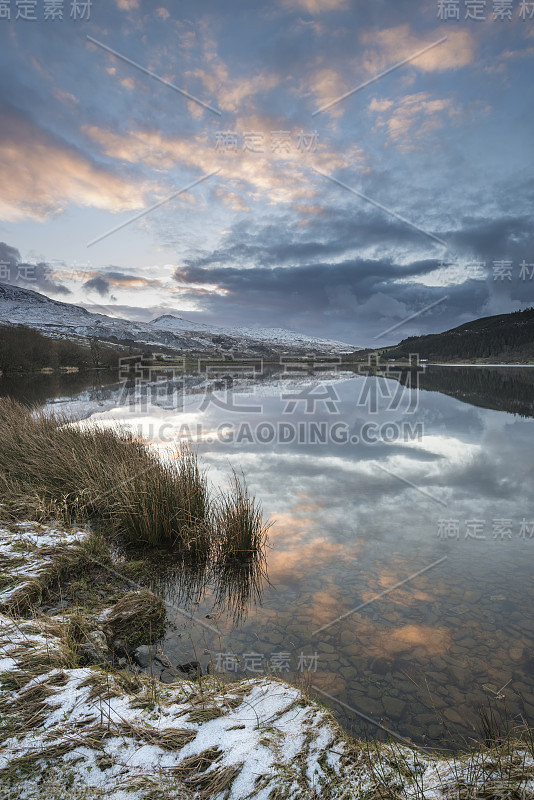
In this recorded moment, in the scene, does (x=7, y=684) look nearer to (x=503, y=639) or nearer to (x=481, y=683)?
(x=481, y=683)

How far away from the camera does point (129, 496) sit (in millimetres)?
7699

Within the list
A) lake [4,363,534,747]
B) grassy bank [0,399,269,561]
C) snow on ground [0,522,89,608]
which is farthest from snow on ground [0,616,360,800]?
grassy bank [0,399,269,561]

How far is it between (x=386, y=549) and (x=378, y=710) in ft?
12.3

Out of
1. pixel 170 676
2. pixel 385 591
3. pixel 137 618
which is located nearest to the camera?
pixel 170 676

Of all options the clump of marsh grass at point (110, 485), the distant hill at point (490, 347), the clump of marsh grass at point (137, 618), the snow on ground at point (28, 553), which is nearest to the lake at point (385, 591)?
the clump of marsh grass at point (137, 618)

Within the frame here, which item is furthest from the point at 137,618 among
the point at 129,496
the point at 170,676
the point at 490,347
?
the point at 490,347

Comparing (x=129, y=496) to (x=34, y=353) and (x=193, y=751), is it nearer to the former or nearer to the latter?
(x=193, y=751)

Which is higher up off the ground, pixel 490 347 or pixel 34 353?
pixel 490 347

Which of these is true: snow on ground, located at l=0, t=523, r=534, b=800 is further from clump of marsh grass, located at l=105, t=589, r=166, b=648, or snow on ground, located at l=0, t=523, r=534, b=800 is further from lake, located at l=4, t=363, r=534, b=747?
clump of marsh grass, located at l=105, t=589, r=166, b=648

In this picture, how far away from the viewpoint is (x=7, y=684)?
3.02 metres

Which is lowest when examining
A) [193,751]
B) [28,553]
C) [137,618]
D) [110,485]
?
[137,618]

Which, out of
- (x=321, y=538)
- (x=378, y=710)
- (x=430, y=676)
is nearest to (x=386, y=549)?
(x=321, y=538)

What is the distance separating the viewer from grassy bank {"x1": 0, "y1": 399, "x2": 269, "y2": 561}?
7.10 m

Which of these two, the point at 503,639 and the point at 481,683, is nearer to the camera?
the point at 481,683
